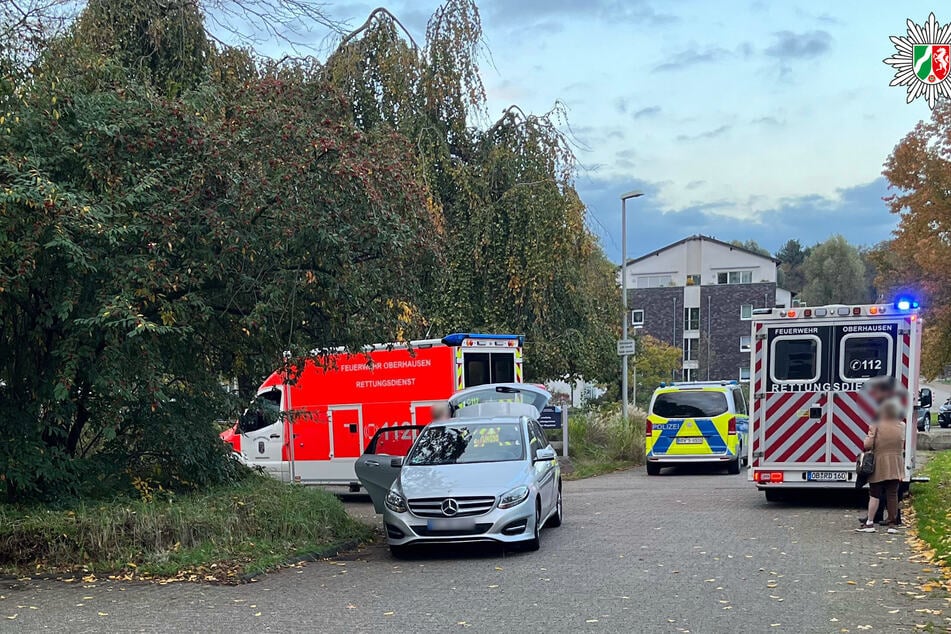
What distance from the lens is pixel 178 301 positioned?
10.0 meters

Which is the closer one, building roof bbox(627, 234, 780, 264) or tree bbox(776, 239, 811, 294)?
building roof bbox(627, 234, 780, 264)

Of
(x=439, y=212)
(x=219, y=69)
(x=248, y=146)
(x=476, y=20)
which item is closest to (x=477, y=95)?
(x=476, y=20)

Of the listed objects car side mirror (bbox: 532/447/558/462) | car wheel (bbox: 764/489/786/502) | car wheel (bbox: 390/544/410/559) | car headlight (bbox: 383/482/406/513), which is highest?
car side mirror (bbox: 532/447/558/462)

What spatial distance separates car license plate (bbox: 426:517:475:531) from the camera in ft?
34.6

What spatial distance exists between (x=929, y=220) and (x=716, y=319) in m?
37.4

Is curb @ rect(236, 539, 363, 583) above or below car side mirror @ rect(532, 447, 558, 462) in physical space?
below

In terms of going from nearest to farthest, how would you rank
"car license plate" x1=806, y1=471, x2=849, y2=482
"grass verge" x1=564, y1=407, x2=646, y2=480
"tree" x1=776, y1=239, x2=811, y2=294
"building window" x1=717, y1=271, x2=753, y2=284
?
"car license plate" x1=806, y1=471, x2=849, y2=482 → "grass verge" x1=564, y1=407, x2=646, y2=480 → "building window" x1=717, y1=271, x2=753, y2=284 → "tree" x1=776, y1=239, x2=811, y2=294

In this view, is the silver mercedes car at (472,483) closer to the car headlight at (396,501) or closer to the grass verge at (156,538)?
the car headlight at (396,501)

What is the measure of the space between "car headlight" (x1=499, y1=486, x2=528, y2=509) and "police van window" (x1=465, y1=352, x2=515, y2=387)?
6.30 metres

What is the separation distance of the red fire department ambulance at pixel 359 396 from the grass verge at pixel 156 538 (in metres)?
5.48

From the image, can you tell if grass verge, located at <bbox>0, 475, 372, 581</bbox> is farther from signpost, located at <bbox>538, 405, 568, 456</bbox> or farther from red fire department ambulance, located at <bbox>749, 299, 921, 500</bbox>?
signpost, located at <bbox>538, 405, 568, 456</bbox>

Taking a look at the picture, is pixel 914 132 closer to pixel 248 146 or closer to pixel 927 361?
pixel 927 361

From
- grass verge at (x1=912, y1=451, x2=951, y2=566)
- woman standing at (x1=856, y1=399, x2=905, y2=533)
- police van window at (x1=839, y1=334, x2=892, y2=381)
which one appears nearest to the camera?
grass verge at (x1=912, y1=451, x2=951, y2=566)

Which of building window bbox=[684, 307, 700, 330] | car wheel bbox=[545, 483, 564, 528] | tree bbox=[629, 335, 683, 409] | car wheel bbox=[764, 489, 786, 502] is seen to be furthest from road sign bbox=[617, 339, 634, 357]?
building window bbox=[684, 307, 700, 330]
